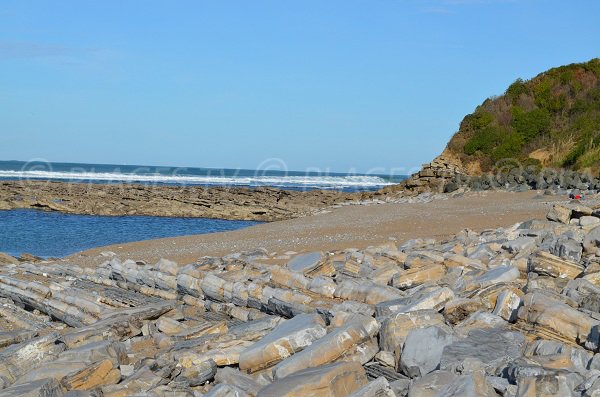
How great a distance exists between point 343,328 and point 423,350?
2.33 feet

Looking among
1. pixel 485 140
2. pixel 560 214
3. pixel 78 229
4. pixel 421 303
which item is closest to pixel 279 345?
pixel 421 303

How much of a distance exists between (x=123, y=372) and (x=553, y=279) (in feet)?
13.2

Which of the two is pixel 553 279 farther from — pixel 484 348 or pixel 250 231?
pixel 250 231

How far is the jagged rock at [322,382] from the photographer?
5227 mm

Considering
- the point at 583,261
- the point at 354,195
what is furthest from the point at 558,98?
the point at 583,261

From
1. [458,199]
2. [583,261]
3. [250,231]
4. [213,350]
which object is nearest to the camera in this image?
[213,350]

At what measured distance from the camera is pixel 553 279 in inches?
282

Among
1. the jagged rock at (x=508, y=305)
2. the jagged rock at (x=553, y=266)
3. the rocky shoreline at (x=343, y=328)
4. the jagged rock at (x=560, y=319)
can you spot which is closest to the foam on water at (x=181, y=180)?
the rocky shoreline at (x=343, y=328)

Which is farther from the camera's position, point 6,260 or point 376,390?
point 6,260

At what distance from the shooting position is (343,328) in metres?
6.07

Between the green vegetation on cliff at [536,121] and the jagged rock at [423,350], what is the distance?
74.8ft

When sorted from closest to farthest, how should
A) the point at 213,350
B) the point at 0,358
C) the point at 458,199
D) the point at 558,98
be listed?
1. the point at 213,350
2. the point at 0,358
3. the point at 458,199
4. the point at 558,98

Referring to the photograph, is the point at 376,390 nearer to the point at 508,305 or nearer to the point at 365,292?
the point at 508,305

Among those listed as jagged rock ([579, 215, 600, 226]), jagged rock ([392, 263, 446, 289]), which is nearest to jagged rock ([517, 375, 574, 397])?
jagged rock ([392, 263, 446, 289])
